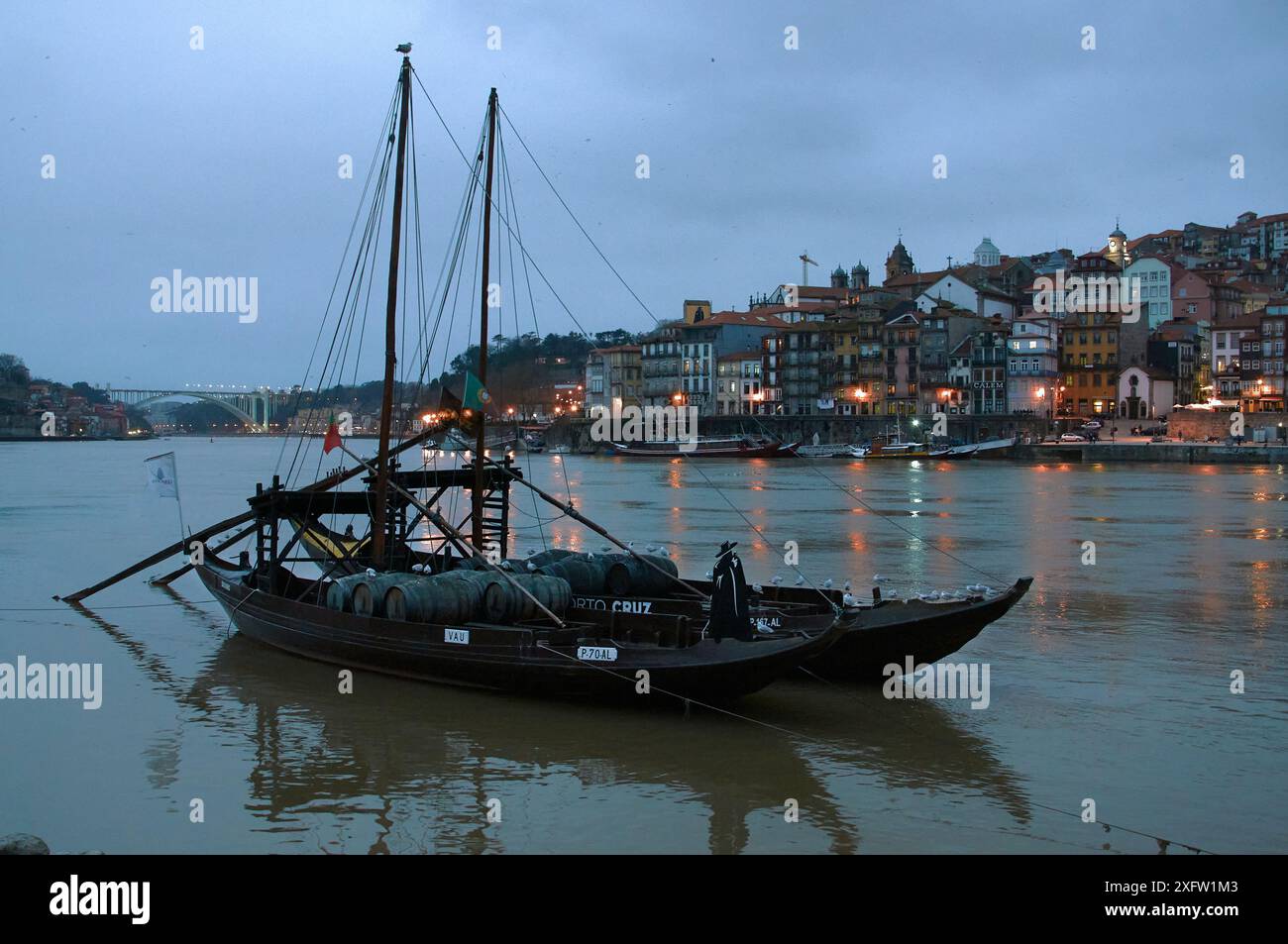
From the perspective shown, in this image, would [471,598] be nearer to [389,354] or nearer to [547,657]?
[547,657]

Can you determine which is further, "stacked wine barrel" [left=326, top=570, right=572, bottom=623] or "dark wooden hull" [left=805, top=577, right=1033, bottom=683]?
"stacked wine barrel" [left=326, top=570, right=572, bottom=623]

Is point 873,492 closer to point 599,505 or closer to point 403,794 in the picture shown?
point 599,505

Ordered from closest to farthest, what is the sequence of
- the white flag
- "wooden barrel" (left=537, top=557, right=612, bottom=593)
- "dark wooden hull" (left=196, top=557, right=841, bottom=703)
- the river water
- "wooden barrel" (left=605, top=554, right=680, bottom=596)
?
the river water → "dark wooden hull" (left=196, top=557, right=841, bottom=703) → "wooden barrel" (left=537, top=557, right=612, bottom=593) → "wooden barrel" (left=605, top=554, right=680, bottom=596) → the white flag

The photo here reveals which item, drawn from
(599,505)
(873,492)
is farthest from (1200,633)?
(873,492)

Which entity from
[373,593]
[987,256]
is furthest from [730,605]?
[987,256]

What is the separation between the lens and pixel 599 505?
61.9 meters

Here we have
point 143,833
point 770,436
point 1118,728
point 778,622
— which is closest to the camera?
point 143,833

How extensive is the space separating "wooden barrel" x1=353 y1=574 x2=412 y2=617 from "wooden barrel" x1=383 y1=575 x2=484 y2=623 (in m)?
0.61

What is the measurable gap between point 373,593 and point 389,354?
481 centimetres

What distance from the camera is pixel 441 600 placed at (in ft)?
58.1

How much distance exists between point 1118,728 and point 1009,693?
2180 mm

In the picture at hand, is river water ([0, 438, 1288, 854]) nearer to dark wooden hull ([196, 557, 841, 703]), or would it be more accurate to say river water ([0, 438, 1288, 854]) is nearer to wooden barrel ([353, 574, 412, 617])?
dark wooden hull ([196, 557, 841, 703])

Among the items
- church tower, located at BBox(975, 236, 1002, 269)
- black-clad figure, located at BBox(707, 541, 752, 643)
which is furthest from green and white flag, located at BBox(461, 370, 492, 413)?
church tower, located at BBox(975, 236, 1002, 269)

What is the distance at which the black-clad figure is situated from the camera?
601 inches
